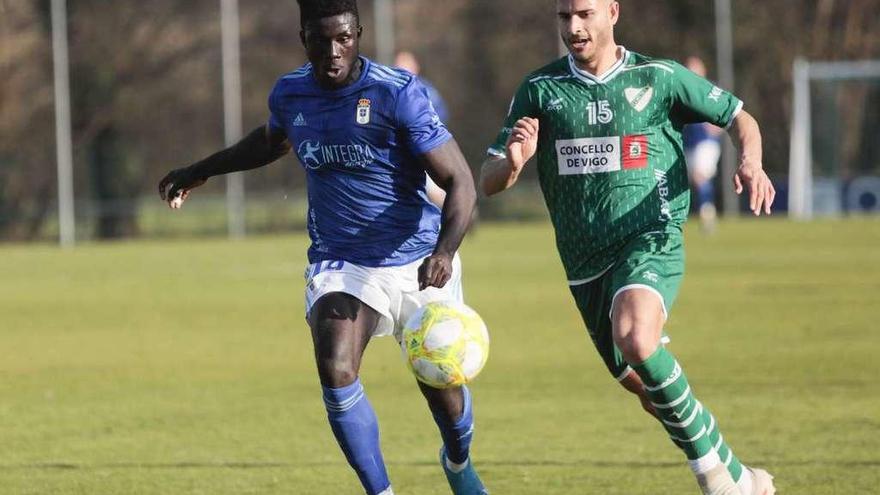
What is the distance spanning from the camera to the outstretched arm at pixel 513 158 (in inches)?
262

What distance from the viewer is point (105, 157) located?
40.7 m

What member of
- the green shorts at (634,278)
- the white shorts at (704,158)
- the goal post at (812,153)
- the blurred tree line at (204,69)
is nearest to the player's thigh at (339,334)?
the green shorts at (634,278)

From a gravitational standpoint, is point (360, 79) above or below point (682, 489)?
above

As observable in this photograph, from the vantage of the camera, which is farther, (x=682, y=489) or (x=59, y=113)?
(x=59, y=113)

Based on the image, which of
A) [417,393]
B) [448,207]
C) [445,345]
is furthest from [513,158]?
[417,393]

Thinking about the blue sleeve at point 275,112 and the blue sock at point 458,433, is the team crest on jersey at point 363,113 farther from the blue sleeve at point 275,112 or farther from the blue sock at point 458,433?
the blue sock at point 458,433

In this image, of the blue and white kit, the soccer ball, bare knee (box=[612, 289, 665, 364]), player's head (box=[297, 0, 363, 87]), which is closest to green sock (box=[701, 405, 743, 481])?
bare knee (box=[612, 289, 665, 364])

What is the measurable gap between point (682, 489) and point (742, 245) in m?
18.7

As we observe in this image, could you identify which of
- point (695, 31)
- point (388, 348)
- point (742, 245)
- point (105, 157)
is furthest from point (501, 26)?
point (388, 348)

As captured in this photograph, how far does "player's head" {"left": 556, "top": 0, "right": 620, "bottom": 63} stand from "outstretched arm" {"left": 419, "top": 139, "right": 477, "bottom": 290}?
635 mm

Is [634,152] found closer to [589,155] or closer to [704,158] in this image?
[589,155]

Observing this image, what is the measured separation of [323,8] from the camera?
669 cm

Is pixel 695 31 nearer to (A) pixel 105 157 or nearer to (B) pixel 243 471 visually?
(A) pixel 105 157

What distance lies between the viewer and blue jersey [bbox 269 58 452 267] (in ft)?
22.4
